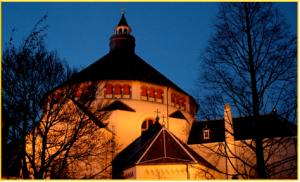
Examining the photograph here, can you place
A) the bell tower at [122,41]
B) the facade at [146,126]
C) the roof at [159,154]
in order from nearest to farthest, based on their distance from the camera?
the roof at [159,154] < the facade at [146,126] < the bell tower at [122,41]

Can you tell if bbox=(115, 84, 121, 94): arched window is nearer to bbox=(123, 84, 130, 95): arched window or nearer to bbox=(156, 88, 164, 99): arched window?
bbox=(123, 84, 130, 95): arched window

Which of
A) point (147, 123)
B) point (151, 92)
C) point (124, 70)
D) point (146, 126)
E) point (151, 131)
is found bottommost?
point (151, 131)

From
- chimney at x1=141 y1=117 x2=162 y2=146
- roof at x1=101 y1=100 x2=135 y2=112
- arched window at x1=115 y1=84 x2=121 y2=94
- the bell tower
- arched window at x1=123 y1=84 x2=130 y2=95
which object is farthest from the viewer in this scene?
the bell tower

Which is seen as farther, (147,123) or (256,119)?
(147,123)

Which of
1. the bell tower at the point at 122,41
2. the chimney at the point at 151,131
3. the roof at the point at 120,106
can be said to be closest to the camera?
the chimney at the point at 151,131

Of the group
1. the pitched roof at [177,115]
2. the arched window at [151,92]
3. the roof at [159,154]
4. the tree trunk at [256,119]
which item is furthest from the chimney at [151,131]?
the tree trunk at [256,119]

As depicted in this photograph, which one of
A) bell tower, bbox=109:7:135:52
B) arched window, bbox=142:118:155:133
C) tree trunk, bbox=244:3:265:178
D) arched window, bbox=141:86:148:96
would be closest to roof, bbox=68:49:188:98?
arched window, bbox=141:86:148:96

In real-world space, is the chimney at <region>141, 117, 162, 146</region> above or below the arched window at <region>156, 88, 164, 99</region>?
below

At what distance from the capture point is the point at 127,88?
34.2 metres

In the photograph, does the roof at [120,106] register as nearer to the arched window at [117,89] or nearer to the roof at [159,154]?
the arched window at [117,89]

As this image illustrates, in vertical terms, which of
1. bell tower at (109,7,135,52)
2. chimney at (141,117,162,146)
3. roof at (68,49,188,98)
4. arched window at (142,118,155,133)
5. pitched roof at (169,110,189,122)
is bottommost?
chimney at (141,117,162,146)

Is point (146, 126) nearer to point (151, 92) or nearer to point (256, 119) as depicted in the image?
point (151, 92)

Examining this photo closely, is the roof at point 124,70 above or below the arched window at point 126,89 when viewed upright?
above

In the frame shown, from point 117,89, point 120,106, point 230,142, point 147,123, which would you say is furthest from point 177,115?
point 230,142
